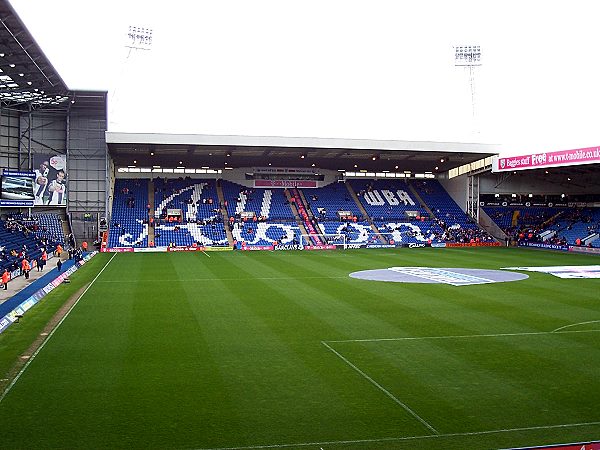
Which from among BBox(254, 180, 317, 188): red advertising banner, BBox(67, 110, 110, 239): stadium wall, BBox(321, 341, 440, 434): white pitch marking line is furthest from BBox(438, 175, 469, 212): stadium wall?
BBox(321, 341, 440, 434): white pitch marking line

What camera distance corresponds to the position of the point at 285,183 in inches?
2522

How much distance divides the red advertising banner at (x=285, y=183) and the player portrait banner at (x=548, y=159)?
1989cm

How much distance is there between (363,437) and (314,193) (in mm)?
54821

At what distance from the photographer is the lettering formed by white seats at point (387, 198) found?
62562 millimetres

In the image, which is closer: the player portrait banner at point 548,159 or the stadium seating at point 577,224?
the player portrait banner at point 548,159

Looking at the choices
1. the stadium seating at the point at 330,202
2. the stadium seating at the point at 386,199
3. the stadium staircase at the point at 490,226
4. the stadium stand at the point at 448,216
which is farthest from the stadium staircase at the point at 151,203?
the stadium staircase at the point at 490,226

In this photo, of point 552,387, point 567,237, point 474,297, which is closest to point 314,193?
point 567,237

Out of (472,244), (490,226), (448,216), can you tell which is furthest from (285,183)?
(490,226)

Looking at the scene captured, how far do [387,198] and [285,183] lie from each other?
1131 centimetres

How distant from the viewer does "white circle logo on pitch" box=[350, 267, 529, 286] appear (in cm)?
2757

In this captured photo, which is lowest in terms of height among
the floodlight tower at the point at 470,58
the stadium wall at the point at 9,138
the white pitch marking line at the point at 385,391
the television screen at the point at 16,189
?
the white pitch marking line at the point at 385,391

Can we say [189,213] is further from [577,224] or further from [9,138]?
[577,224]

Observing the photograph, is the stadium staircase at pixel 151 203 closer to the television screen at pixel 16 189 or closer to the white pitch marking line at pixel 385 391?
the television screen at pixel 16 189

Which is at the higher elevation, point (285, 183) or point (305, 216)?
point (285, 183)
